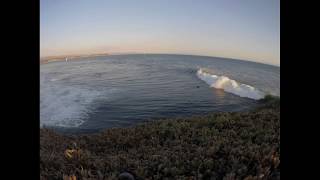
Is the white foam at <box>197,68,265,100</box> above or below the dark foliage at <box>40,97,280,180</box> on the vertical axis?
above

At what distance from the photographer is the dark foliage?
12.2 feet

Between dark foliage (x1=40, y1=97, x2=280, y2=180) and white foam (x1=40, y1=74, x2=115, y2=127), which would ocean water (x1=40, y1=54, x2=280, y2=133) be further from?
dark foliage (x1=40, y1=97, x2=280, y2=180)

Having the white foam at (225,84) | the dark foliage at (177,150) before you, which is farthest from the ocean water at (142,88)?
the dark foliage at (177,150)

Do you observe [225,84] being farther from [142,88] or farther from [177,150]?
[177,150]

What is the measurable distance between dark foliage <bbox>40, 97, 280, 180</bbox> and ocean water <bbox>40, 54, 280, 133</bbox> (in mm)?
295

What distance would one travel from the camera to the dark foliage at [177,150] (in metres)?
3.72

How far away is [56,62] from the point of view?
6.20m

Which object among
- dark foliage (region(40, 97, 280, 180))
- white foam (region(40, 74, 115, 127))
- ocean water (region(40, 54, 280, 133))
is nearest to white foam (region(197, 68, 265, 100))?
ocean water (region(40, 54, 280, 133))

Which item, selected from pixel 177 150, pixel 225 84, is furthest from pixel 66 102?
pixel 225 84

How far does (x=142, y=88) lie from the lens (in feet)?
18.4

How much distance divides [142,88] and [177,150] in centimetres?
Answer: 161

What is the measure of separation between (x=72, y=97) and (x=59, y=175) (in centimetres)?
216
